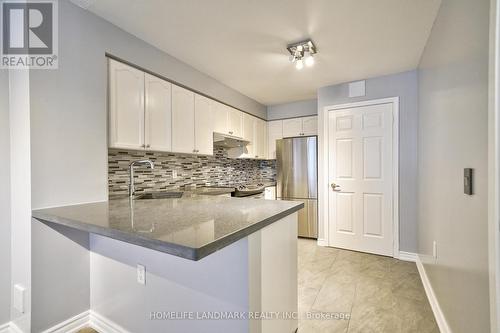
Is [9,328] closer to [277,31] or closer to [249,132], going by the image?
[277,31]

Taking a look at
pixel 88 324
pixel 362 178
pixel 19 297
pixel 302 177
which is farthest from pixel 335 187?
pixel 19 297

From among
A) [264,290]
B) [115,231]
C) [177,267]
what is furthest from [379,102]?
[115,231]

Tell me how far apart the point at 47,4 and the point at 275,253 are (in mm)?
2217

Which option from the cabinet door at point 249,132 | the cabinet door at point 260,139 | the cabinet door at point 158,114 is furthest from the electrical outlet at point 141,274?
the cabinet door at point 260,139

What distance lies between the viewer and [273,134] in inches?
173

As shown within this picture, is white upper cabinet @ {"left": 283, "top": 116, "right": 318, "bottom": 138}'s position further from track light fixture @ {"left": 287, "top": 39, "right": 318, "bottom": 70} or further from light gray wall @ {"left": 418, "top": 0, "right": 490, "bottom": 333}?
light gray wall @ {"left": 418, "top": 0, "right": 490, "bottom": 333}

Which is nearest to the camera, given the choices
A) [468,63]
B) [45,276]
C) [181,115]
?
[468,63]

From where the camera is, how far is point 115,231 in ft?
3.13

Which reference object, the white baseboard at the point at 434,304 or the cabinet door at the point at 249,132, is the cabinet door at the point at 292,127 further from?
the white baseboard at the point at 434,304

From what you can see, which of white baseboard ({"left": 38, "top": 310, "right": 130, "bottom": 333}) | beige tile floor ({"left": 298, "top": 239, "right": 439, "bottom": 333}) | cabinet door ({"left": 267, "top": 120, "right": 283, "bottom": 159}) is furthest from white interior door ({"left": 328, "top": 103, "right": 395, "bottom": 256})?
white baseboard ({"left": 38, "top": 310, "right": 130, "bottom": 333})

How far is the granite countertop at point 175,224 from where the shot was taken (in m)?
0.80

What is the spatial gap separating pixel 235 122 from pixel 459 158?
106 inches

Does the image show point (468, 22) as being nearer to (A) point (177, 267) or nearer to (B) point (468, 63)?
(B) point (468, 63)

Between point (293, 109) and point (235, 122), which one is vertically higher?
point (293, 109)
